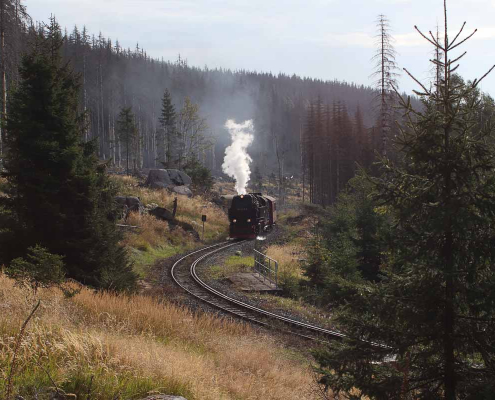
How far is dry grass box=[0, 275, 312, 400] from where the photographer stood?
4.47 meters

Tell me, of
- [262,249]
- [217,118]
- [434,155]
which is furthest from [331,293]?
[217,118]

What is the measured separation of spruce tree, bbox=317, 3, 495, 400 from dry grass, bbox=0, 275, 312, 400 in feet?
5.74

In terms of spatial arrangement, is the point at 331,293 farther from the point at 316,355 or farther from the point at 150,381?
the point at 150,381

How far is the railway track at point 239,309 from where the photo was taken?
38.8 feet

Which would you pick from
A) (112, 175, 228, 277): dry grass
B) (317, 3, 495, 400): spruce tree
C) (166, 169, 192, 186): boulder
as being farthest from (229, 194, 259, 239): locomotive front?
(317, 3, 495, 400): spruce tree

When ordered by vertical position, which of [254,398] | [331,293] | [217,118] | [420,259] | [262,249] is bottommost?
[262,249]

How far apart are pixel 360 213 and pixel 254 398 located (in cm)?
1352

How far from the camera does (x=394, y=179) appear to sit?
17.8 feet

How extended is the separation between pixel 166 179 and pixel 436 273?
129ft

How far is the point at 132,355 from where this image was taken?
Answer: 17.3 ft

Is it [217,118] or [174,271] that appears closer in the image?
[174,271]

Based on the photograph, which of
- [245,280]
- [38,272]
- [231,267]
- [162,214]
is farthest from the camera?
[162,214]

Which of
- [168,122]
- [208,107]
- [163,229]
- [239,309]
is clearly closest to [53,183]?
[239,309]

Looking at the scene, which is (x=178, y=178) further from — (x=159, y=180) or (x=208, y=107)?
(x=208, y=107)
